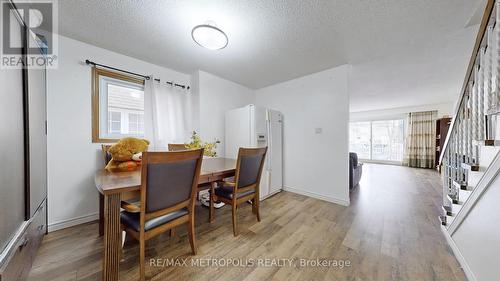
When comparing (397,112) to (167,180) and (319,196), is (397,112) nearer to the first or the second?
(319,196)

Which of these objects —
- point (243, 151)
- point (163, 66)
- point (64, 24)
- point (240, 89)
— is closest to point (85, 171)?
point (64, 24)

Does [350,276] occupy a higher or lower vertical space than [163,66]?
lower

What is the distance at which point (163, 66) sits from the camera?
271 centimetres

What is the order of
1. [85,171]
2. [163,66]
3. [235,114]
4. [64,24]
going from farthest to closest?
[235,114], [163,66], [85,171], [64,24]

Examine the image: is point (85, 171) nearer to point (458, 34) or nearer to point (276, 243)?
point (276, 243)

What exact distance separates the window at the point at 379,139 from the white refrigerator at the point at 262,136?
590 cm

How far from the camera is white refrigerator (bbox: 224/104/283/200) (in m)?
2.74

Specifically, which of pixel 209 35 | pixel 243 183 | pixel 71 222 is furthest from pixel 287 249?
pixel 71 222

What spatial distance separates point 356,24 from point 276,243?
8.00ft

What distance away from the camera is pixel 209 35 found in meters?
1.62

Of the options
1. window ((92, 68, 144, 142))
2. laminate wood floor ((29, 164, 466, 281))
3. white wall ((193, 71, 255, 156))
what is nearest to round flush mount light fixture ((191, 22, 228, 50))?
white wall ((193, 71, 255, 156))

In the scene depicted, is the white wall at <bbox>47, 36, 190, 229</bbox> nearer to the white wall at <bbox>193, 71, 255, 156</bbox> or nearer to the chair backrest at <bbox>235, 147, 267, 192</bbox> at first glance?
the white wall at <bbox>193, 71, 255, 156</bbox>

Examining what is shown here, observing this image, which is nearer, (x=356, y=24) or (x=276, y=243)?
(x=276, y=243)

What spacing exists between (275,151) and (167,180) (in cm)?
221
